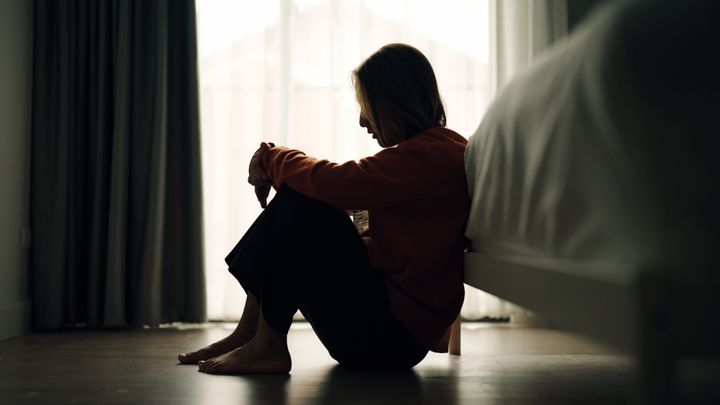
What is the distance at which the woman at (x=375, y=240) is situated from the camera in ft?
4.17

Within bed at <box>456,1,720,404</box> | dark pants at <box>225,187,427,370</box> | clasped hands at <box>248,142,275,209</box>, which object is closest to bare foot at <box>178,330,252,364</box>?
dark pants at <box>225,187,427,370</box>

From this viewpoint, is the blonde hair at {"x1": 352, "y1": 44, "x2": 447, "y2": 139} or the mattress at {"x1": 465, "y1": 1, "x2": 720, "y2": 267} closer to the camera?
the mattress at {"x1": 465, "y1": 1, "x2": 720, "y2": 267}

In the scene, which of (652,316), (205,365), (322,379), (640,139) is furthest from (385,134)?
(652,316)

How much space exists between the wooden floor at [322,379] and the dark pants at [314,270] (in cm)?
13

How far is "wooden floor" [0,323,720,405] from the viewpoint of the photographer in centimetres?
121

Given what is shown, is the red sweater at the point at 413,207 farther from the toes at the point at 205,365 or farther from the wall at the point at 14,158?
the wall at the point at 14,158

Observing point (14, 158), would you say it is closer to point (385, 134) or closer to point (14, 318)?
point (14, 318)

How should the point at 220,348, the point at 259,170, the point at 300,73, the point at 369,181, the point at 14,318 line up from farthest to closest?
the point at 300,73
the point at 14,318
the point at 220,348
the point at 259,170
the point at 369,181

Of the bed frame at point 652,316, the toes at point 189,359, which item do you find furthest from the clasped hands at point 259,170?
the bed frame at point 652,316

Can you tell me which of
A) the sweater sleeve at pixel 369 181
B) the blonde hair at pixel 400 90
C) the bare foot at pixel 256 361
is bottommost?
the bare foot at pixel 256 361

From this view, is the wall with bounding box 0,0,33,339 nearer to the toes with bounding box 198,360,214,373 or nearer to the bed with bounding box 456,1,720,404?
the toes with bounding box 198,360,214,373

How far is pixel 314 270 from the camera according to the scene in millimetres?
1341

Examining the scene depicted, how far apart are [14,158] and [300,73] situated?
110 cm

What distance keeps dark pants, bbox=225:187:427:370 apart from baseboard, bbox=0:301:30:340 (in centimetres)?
128
